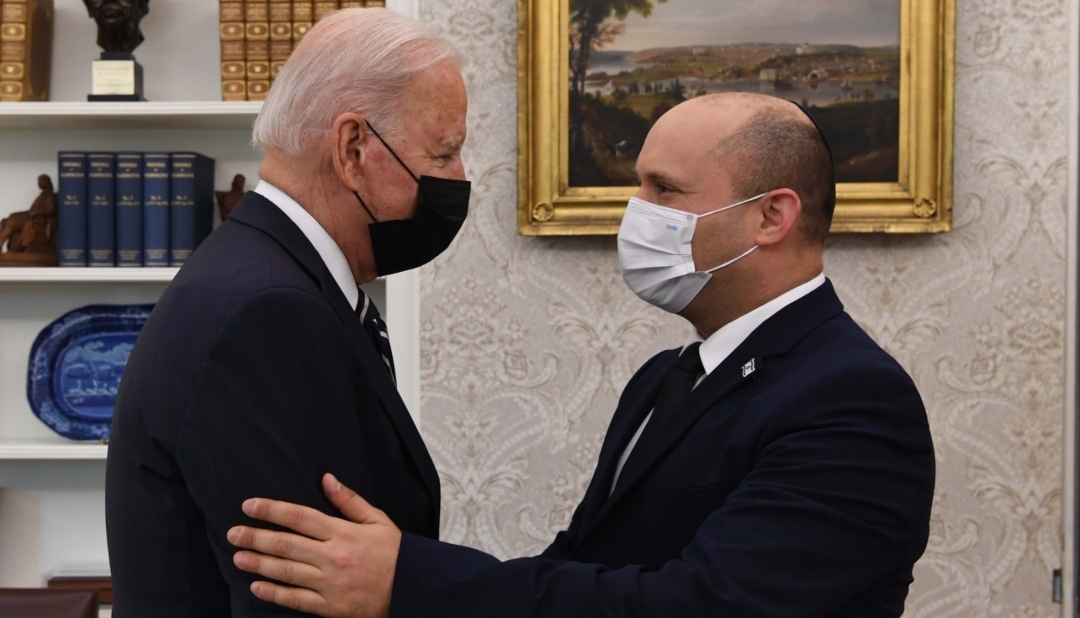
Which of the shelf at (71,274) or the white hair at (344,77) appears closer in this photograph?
the white hair at (344,77)

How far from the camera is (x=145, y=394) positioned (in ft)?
4.26

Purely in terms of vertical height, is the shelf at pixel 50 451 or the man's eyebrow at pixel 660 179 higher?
the man's eyebrow at pixel 660 179

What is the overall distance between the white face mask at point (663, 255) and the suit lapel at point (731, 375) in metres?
0.13

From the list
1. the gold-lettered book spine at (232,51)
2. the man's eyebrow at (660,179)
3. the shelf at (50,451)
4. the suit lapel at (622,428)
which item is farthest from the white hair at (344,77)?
the shelf at (50,451)

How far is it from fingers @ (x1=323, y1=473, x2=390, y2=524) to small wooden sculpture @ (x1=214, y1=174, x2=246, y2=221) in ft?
6.03

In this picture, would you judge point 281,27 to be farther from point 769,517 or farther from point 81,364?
point 769,517

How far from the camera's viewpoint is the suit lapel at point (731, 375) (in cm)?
161

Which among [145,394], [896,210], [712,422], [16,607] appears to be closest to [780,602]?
[712,422]

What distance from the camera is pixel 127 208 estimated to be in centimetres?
291

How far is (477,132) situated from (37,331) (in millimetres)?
1485

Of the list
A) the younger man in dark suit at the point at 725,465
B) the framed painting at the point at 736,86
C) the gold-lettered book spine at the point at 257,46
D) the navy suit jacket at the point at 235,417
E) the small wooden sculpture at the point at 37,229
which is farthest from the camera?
the small wooden sculpture at the point at 37,229

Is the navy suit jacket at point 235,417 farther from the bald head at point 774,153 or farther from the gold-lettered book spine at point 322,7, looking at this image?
the gold-lettered book spine at point 322,7

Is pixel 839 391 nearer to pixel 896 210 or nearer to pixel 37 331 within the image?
pixel 896 210

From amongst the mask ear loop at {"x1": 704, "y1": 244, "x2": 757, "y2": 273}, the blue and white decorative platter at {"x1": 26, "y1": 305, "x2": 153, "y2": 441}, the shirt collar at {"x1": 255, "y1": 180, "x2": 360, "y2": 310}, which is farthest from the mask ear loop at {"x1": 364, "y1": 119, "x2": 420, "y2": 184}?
the blue and white decorative platter at {"x1": 26, "y1": 305, "x2": 153, "y2": 441}
